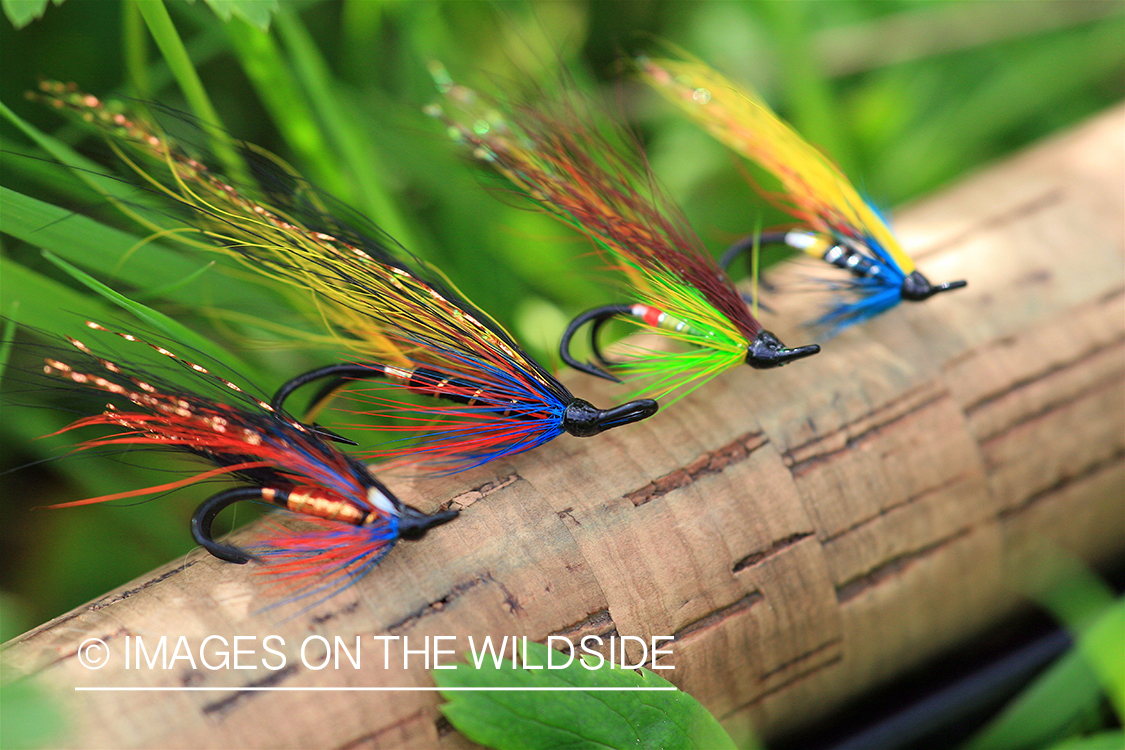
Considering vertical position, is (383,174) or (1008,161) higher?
(383,174)

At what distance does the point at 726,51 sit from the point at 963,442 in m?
0.99

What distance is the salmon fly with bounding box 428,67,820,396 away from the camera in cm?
78

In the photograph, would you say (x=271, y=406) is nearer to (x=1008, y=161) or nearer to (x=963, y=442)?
(x=963, y=442)

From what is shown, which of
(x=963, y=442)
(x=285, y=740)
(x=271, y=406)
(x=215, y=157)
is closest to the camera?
(x=285, y=740)

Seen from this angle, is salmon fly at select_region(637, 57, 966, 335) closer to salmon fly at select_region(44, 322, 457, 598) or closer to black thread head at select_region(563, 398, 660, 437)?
black thread head at select_region(563, 398, 660, 437)

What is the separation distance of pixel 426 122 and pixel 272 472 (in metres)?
0.70

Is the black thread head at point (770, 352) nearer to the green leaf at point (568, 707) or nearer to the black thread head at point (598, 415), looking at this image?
the black thread head at point (598, 415)

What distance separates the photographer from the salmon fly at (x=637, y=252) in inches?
30.9

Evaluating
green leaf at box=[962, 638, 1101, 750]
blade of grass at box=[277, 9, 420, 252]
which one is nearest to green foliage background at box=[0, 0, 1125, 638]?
blade of grass at box=[277, 9, 420, 252]

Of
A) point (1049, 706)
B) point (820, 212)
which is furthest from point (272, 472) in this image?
point (1049, 706)

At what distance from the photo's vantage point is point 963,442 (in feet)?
2.68

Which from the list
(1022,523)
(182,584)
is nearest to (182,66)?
(182,584)

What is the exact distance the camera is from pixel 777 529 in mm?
741

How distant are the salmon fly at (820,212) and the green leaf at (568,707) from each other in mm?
429
